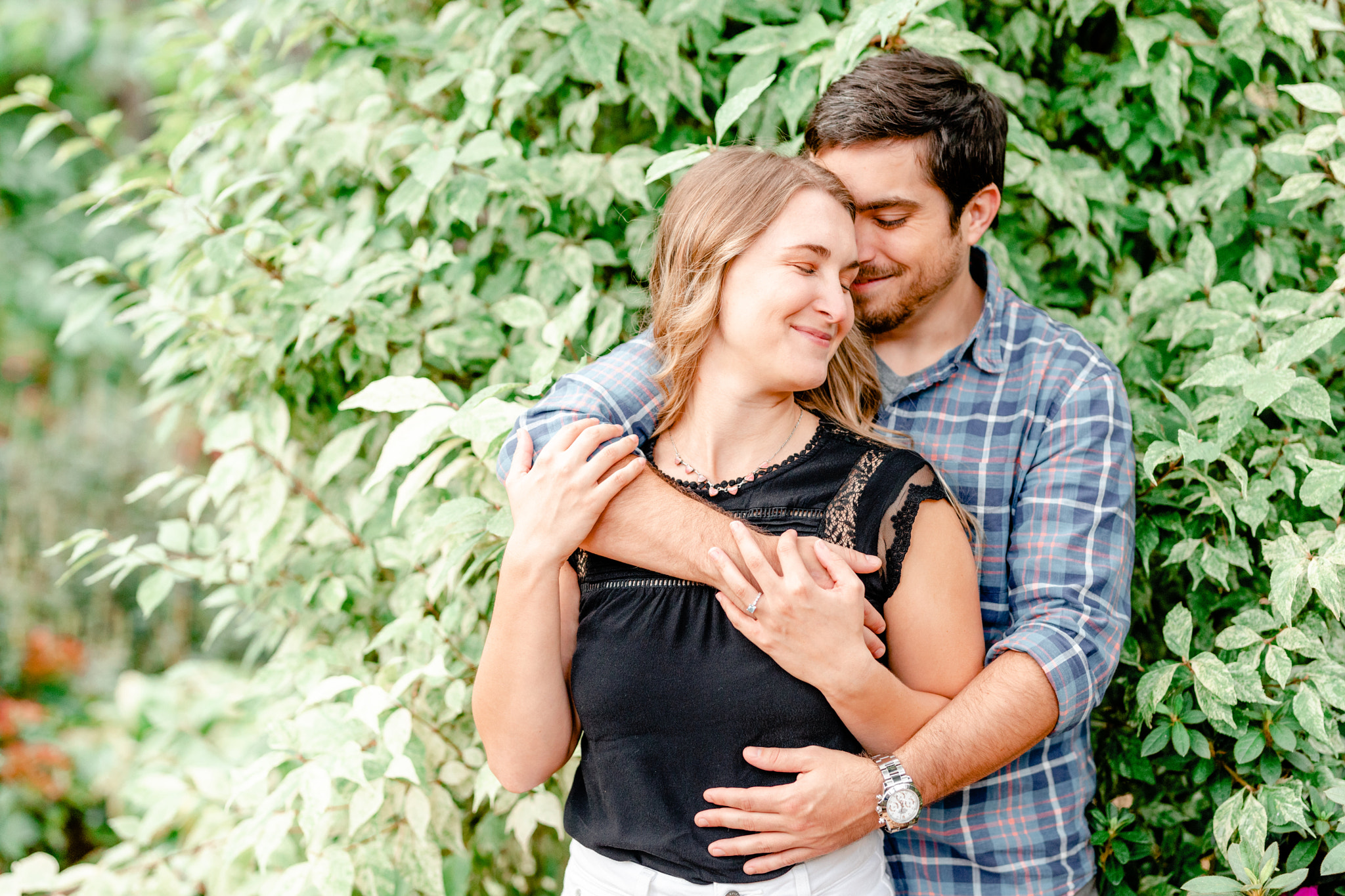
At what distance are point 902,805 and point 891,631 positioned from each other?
0.22 meters

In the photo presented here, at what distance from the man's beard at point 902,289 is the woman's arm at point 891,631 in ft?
1.40

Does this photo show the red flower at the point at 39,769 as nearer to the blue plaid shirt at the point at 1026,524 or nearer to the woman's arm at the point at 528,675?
the woman's arm at the point at 528,675

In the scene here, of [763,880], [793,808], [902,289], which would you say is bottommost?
[763,880]

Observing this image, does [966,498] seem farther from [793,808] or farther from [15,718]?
→ [15,718]

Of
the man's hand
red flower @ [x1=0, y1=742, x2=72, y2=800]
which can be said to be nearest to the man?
the man's hand

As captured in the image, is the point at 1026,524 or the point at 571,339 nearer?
the point at 1026,524

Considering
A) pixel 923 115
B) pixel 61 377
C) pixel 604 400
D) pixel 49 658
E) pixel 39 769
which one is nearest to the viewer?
pixel 604 400

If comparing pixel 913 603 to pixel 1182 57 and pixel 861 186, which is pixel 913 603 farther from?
pixel 1182 57

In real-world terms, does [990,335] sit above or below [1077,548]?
above

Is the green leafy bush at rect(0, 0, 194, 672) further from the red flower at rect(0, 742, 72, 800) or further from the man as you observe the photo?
the man

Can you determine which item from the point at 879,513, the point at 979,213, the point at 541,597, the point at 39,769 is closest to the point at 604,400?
the point at 541,597

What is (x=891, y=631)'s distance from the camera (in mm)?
1238

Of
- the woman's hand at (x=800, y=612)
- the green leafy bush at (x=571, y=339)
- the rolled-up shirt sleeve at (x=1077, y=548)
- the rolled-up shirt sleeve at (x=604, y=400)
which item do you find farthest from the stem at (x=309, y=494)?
the rolled-up shirt sleeve at (x=1077, y=548)

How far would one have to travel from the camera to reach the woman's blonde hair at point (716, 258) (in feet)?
4.17
